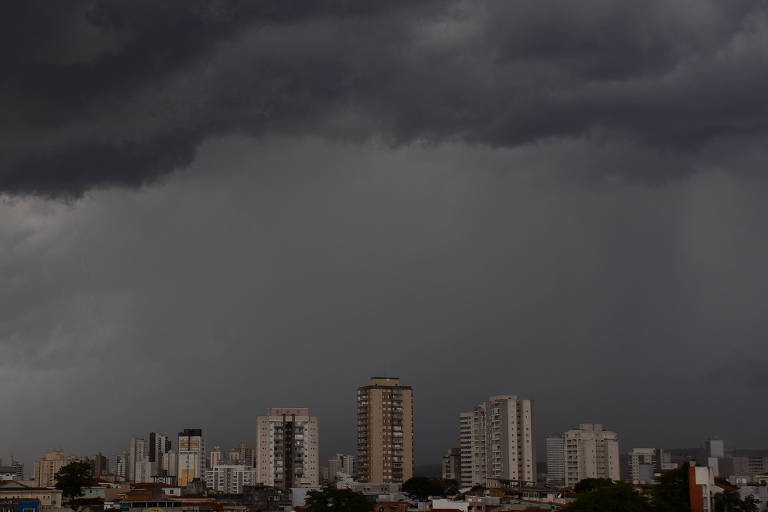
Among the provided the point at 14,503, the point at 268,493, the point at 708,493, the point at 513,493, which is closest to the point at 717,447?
the point at 513,493

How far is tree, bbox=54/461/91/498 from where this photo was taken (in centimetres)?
13821

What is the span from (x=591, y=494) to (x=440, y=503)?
Result: 49.1 m

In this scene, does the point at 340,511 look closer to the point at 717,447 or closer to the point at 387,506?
the point at 387,506

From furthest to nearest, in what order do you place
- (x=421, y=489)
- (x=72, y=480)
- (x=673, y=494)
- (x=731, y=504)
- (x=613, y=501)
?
(x=421, y=489) → (x=72, y=480) → (x=673, y=494) → (x=731, y=504) → (x=613, y=501)

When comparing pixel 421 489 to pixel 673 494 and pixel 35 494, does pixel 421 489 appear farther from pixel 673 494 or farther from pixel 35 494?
pixel 673 494

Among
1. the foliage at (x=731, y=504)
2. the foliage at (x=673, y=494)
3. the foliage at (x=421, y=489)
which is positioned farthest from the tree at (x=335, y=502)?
the foliage at (x=421, y=489)

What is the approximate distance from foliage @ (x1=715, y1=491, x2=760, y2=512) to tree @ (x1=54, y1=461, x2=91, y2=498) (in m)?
80.9

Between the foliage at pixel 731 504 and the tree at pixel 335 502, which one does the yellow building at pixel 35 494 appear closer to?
the tree at pixel 335 502

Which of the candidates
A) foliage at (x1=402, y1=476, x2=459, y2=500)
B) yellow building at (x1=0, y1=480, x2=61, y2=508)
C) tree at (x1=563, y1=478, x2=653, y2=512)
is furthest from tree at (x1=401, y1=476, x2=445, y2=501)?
tree at (x1=563, y1=478, x2=653, y2=512)

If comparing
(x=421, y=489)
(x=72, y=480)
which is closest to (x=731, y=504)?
(x=72, y=480)

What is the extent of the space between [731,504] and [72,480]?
272 feet

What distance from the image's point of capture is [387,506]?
140 m

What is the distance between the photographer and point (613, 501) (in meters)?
92.0

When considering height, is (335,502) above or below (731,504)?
above
